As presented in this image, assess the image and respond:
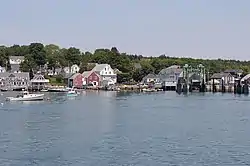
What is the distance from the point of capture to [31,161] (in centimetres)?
2153

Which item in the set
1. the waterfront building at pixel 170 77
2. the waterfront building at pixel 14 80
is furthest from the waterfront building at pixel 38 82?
the waterfront building at pixel 170 77

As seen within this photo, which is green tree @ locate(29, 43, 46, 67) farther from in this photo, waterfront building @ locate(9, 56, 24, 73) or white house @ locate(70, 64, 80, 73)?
white house @ locate(70, 64, 80, 73)

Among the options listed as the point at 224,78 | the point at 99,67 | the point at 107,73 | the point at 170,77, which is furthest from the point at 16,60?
the point at 224,78

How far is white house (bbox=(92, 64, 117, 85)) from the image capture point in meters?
99.6

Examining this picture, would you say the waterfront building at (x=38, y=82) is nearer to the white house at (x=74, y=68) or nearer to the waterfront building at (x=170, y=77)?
the white house at (x=74, y=68)

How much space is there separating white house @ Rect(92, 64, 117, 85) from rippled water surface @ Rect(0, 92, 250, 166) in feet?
187

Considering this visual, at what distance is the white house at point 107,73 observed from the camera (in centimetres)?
9962

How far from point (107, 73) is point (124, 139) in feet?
241

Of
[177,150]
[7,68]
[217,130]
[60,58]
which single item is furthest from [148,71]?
[177,150]

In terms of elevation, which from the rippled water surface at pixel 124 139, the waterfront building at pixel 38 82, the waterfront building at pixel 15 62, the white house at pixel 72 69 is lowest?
the rippled water surface at pixel 124 139

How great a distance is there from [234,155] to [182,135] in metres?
6.40

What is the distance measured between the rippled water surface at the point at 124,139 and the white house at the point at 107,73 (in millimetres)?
56921

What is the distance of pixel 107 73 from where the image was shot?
101 metres

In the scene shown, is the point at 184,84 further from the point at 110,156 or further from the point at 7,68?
the point at 110,156
